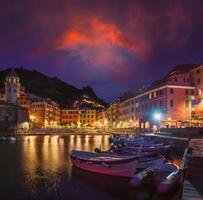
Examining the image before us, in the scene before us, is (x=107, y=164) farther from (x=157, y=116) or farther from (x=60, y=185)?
(x=157, y=116)

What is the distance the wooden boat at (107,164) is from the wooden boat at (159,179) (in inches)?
161

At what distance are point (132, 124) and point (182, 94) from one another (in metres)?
41.2

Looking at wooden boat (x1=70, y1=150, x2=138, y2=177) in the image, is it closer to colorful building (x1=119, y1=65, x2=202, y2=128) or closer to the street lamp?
colorful building (x1=119, y1=65, x2=202, y2=128)

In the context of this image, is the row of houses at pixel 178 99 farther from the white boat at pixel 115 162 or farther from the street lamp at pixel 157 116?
the white boat at pixel 115 162

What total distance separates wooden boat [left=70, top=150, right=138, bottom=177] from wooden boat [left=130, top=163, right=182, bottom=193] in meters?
4.10

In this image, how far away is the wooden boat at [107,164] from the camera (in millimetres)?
30375

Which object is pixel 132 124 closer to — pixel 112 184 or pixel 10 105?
pixel 10 105

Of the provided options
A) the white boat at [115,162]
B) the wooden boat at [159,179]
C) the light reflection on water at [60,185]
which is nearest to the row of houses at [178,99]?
the white boat at [115,162]

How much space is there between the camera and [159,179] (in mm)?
24406

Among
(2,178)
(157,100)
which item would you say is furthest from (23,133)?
(2,178)

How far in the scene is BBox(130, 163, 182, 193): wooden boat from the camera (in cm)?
2152

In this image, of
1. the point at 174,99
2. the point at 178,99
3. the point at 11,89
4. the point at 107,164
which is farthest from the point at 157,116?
the point at 11,89

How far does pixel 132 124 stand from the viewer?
12669 cm

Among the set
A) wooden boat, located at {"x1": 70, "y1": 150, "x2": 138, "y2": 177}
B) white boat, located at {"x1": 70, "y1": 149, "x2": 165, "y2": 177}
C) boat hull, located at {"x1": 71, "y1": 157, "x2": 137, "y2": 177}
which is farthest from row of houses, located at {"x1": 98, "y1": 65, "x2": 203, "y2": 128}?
boat hull, located at {"x1": 71, "y1": 157, "x2": 137, "y2": 177}
